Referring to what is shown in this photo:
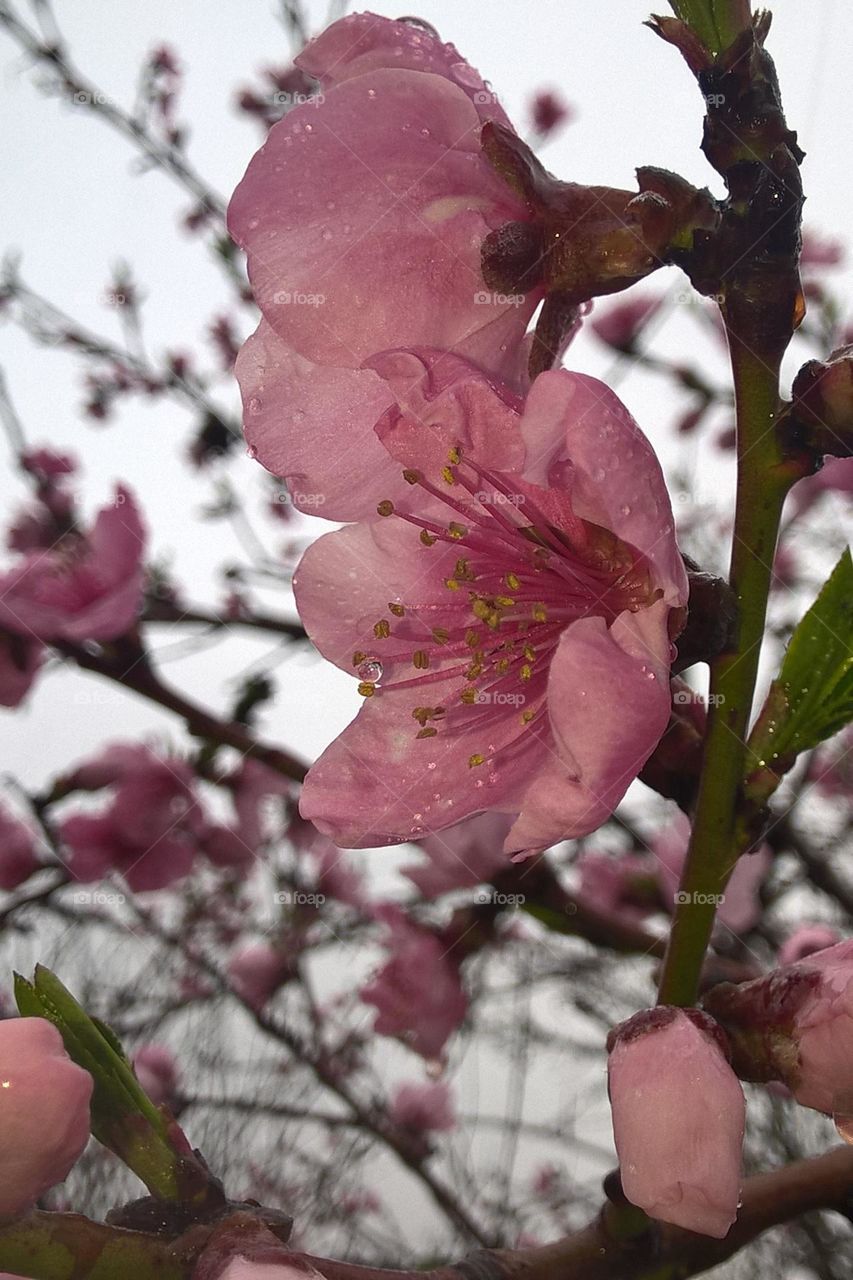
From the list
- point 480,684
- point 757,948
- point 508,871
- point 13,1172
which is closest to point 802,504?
point 757,948

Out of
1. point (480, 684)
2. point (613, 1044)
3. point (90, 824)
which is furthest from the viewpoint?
point (90, 824)

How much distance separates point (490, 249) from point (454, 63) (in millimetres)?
136

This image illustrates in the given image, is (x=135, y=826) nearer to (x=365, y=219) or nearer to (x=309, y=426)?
(x=309, y=426)

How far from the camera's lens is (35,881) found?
2115mm

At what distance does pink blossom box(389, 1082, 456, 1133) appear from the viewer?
2.97 metres

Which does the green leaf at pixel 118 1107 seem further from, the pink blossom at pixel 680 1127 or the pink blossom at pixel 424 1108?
the pink blossom at pixel 424 1108

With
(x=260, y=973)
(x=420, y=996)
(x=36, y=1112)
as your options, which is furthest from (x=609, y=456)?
(x=260, y=973)

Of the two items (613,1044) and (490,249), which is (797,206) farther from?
(613,1044)

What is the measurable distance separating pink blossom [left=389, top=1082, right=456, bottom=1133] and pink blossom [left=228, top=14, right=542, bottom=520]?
2.73 m

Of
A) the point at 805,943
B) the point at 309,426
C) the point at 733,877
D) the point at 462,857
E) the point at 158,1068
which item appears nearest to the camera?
the point at 309,426

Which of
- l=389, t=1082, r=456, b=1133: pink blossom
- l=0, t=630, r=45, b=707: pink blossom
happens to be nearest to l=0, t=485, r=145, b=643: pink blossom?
l=0, t=630, r=45, b=707: pink blossom

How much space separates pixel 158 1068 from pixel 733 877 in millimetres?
1653

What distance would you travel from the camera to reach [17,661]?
1645mm

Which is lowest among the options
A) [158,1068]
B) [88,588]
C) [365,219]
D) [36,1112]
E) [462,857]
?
[158,1068]
